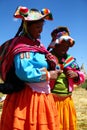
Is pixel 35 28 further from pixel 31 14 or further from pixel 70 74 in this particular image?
pixel 70 74

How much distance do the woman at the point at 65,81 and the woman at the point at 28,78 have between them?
94cm

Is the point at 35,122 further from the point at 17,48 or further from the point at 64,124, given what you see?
the point at 64,124

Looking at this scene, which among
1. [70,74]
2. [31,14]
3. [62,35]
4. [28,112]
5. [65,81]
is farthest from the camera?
[62,35]

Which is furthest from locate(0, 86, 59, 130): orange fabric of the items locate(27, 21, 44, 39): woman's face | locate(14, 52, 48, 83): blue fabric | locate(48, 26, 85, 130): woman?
locate(48, 26, 85, 130): woman

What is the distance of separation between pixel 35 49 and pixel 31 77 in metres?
0.34

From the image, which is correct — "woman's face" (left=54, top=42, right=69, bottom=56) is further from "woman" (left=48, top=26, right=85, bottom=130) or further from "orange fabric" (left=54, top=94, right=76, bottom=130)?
"orange fabric" (left=54, top=94, right=76, bottom=130)

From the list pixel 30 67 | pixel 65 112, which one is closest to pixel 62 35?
pixel 65 112

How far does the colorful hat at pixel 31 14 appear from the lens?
14.3 ft

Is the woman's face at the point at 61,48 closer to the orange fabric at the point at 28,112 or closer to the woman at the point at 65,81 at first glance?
the woman at the point at 65,81

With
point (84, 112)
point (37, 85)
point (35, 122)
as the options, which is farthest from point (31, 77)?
point (84, 112)

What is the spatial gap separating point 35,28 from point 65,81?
1260 millimetres

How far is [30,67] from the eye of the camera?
409cm

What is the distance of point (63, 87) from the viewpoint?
17.6ft

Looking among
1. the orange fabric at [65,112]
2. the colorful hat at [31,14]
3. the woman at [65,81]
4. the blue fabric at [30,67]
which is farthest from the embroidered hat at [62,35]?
the blue fabric at [30,67]
